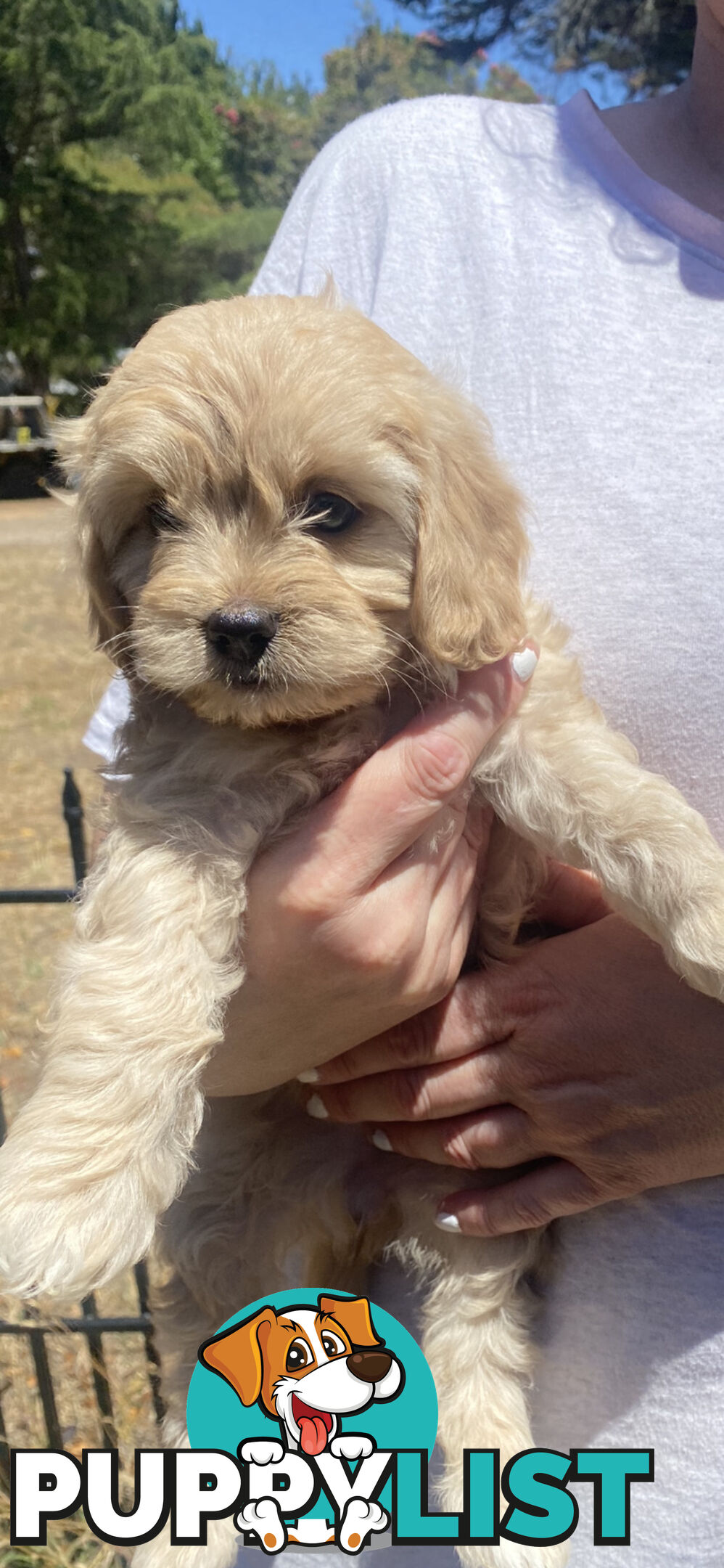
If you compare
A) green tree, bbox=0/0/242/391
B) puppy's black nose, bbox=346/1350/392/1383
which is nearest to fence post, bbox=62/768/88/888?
puppy's black nose, bbox=346/1350/392/1383

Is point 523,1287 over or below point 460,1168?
below

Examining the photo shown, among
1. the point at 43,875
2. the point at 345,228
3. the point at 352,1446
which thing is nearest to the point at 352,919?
the point at 352,1446

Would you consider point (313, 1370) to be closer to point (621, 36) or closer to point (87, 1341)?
point (87, 1341)

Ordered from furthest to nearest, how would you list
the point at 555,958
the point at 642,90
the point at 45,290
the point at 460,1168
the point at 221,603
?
the point at 45,290
the point at 642,90
the point at 460,1168
the point at 555,958
the point at 221,603

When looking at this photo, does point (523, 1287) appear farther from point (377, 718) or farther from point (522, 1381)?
point (377, 718)

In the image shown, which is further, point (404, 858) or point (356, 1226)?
point (356, 1226)

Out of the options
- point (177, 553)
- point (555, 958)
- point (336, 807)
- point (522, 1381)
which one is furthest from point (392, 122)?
point (522, 1381)
